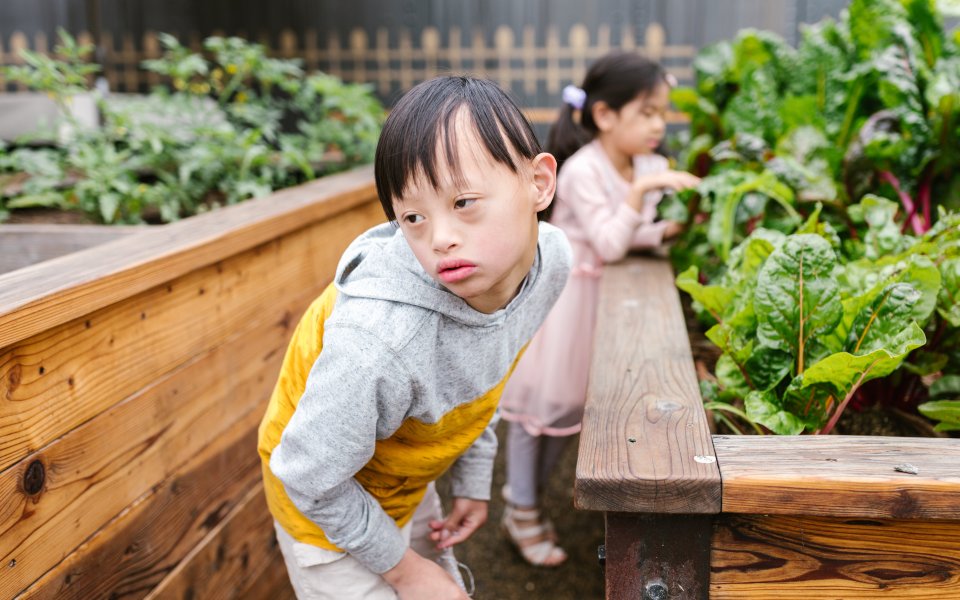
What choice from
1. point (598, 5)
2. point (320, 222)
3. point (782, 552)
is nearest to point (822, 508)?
point (782, 552)

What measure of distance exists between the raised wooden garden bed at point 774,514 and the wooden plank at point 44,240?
59.7 inches

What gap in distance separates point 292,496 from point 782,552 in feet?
2.22

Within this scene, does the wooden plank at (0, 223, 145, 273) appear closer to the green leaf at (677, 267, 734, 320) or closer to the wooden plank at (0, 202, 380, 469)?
the wooden plank at (0, 202, 380, 469)

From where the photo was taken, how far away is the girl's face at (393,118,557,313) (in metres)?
1.16

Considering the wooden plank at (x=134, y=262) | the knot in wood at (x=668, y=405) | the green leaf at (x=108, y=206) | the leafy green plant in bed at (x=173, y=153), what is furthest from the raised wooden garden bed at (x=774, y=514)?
the leafy green plant in bed at (x=173, y=153)

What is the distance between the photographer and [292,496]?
4.25 ft

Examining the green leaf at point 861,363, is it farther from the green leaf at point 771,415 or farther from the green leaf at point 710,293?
the green leaf at point 710,293

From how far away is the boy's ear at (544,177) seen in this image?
4.21 ft

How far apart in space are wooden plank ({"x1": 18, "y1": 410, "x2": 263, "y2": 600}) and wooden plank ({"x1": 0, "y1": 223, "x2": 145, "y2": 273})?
1.94ft

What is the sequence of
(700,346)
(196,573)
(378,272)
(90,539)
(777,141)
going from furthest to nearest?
1. (777,141)
2. (700,346)
3. (196,573)
4. (90,539)
5. (378,272)

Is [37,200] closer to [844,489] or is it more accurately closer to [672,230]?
[672,230]

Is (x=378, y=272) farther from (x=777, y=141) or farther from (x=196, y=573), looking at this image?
(x=777, y=141)

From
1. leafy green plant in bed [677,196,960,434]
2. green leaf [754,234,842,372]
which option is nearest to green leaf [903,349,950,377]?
leafy green plant in bed [677,196,960,434]

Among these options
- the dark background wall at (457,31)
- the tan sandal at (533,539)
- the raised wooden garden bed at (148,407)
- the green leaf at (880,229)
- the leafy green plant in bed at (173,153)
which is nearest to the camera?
the raised wooden garden bed at (148,407)
